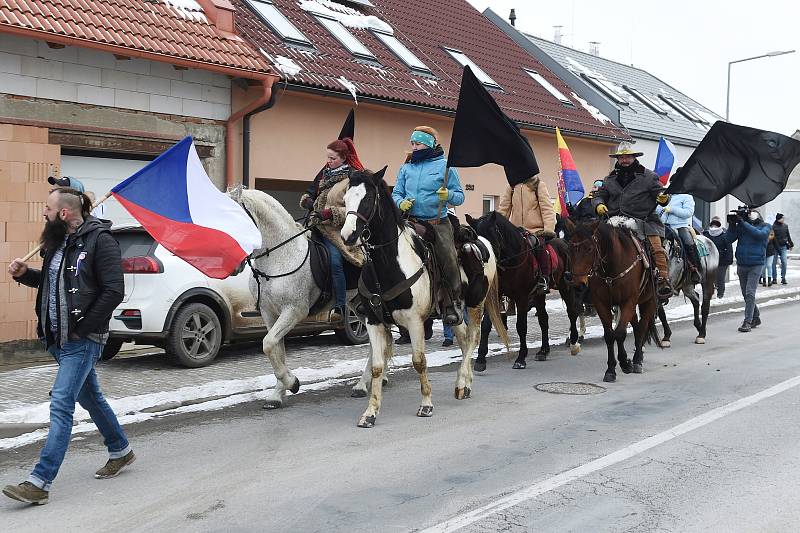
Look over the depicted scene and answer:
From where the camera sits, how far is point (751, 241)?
15.3 m

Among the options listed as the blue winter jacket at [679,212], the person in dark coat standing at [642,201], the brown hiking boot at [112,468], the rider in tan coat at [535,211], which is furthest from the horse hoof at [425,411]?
the blue winter jacket at [679,212]

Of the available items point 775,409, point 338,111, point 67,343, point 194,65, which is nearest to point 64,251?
point 67,343

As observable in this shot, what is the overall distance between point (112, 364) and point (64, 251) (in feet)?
18.5

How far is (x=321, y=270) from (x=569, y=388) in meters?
3.11

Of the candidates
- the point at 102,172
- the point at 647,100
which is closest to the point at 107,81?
the point at 102,172

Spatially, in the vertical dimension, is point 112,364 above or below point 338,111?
below

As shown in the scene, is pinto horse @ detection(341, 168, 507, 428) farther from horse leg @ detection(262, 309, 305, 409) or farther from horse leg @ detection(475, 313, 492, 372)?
horse leg @ detection(475, 313, 492, 372)

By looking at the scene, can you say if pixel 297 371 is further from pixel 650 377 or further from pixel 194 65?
pixel 194 65

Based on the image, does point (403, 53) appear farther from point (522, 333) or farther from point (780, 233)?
point (780, 233)

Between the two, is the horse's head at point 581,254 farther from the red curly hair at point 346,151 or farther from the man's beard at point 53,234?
the man's beard at point 53,234

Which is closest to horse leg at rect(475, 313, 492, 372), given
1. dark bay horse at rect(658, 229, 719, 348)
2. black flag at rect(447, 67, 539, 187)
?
black flag at rect(447, 67, 539, 187)

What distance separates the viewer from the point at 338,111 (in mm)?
16828

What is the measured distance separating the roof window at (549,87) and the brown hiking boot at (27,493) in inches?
890

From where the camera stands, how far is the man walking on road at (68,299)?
549 centimetres
